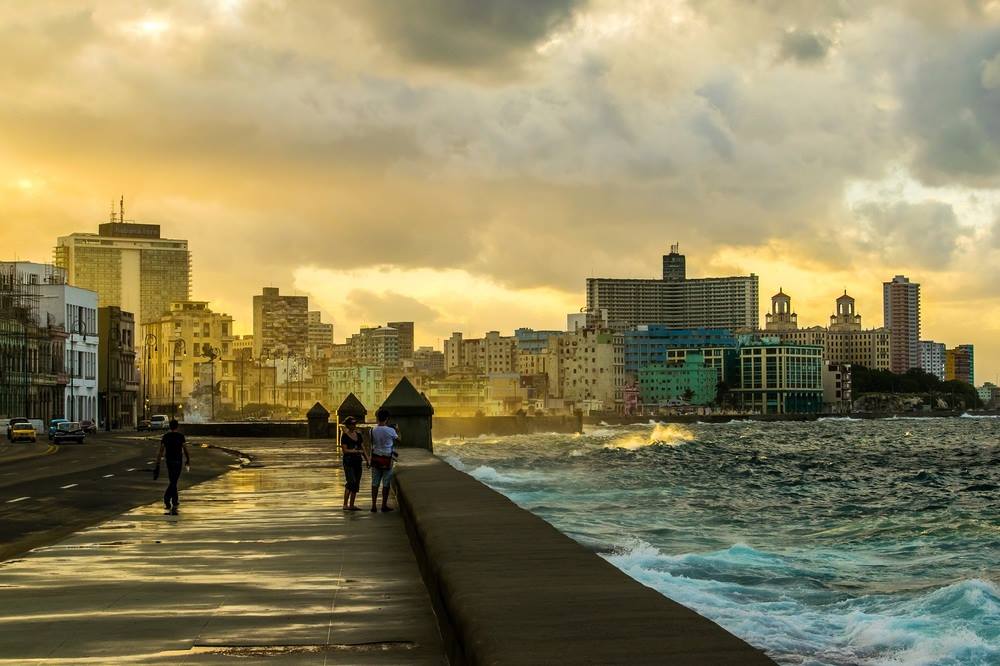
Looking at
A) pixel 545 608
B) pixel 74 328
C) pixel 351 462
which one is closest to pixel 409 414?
pixel 351 462

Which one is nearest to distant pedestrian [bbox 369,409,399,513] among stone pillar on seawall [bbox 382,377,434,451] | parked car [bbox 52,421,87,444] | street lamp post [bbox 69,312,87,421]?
stone pillar on seawall [bbox 382,377,434,451]

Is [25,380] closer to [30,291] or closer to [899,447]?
[30,291]

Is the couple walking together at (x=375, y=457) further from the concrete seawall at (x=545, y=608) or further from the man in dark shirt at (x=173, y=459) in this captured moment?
the concrete seawall at (x=545, y=608)

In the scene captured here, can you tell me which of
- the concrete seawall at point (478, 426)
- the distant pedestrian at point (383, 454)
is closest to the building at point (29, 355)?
the concrete seawall at point (478, 426)

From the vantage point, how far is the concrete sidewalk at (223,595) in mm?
9852

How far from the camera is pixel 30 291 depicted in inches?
5876

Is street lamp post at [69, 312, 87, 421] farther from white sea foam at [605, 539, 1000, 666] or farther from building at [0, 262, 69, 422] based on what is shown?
white sea foam at [605, 539, 1000, 666]

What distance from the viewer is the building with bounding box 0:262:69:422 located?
127m

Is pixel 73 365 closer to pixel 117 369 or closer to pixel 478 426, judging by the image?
pixel 117 369

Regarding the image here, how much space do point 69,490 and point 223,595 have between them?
21.3 m

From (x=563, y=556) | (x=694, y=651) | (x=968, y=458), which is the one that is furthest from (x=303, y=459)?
(x=968, y=458)

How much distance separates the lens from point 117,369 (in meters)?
165

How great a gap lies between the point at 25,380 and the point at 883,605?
→ 400 ft

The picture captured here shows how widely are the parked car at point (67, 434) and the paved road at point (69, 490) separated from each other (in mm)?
29240
